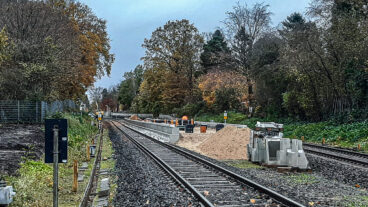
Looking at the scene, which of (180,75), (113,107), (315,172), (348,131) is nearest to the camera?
(315,172)

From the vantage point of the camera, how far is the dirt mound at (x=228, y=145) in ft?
65.1

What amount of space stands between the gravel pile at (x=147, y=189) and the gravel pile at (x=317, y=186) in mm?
2609

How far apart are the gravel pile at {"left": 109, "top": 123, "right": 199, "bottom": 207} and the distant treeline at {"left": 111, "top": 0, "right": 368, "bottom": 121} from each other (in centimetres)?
1953

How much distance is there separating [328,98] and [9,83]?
2552cm

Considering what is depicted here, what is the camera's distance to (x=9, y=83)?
27.7 meters

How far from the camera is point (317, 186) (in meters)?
11.2

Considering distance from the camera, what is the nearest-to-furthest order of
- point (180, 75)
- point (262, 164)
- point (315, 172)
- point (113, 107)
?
point (315, 172)
point (262, 164)
point (180, 75)
point (113, 107)

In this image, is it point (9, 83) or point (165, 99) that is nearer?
point (9, 83)

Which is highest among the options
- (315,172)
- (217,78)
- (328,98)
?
(217,78)

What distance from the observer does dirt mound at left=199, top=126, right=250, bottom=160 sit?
1983 cm

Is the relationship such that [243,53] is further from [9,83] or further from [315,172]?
[315,172]

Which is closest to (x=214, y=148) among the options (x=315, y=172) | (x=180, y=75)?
(x=315, y=172)

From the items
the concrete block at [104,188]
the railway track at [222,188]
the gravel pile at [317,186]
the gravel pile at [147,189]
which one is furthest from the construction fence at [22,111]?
the gravel pile at [317,186]

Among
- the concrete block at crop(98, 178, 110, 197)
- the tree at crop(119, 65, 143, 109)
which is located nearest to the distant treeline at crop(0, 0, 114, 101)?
the concrete block at crop(98, 178, 110, 197)
